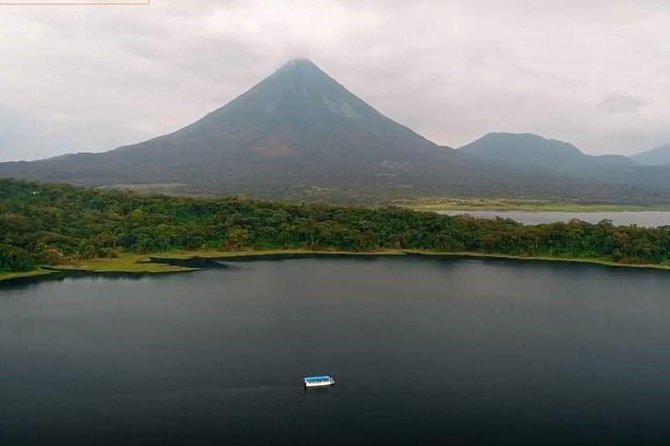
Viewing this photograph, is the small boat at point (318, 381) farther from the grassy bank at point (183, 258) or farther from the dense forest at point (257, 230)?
the dense forest at point (257, 230)

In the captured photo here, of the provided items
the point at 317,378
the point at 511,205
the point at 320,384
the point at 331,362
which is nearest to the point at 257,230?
the point at 331,362

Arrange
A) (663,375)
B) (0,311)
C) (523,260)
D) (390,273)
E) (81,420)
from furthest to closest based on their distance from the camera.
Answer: (523,260), (390,273), (0,311), (663,375), (81,420)

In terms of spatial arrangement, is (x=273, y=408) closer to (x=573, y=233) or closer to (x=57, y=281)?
(x=57, y=281)

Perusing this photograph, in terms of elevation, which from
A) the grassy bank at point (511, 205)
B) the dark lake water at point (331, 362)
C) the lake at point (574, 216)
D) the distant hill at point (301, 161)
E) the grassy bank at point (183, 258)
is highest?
Answer: the distant hill at point (301, 161)

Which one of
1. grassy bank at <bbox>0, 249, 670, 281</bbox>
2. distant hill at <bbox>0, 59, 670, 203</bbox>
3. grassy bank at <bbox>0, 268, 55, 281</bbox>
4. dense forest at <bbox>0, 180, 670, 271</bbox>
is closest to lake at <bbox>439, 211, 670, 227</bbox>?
distant hill at <bbox>0, 59, 670, 203</bbox>

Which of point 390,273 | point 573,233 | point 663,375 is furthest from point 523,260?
point 663,375

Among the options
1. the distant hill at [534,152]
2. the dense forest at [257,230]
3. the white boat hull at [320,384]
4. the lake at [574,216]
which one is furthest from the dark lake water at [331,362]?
the distant hill at [534,152]
